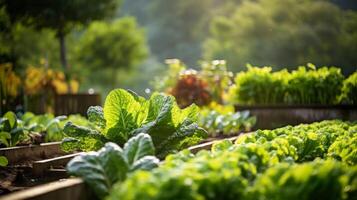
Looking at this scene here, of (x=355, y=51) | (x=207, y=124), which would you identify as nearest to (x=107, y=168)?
(x=207, y=124)

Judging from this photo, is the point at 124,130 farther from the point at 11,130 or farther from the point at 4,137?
the point at 11,130

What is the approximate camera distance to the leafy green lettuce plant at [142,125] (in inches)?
150

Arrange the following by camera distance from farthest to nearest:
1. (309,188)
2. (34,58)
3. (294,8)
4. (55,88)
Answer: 1. (294,8)
2. (34,58)
3. (55,88)
4. (309,188)

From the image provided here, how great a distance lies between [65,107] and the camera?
12.1 m

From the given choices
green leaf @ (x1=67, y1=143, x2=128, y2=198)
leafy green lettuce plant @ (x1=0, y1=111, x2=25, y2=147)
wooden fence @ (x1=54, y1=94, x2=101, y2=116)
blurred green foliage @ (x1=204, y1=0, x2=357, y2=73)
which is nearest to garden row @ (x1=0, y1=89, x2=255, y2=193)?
leafy green lettuce plant @ (x1=0, y1=111, x2=25, y2=147)

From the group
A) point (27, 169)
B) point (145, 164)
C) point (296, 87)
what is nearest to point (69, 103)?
point (296, 87)

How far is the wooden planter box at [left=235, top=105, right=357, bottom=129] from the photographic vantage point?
7508 millimetres

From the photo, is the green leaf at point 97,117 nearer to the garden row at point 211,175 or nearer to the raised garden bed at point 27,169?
the raised garden bed at point 27,169

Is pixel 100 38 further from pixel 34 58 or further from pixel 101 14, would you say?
pixel 101 14

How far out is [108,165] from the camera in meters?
2.86

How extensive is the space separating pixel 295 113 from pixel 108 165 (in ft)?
17.6

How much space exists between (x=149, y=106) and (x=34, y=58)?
98.1 feet

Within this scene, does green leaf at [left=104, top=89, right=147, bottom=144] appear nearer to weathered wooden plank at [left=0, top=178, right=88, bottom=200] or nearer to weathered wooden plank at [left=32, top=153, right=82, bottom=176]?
weathered wooden plank at [left=32, top=153, right=82, bottom=176]

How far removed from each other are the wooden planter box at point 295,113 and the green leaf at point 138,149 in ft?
16.2
